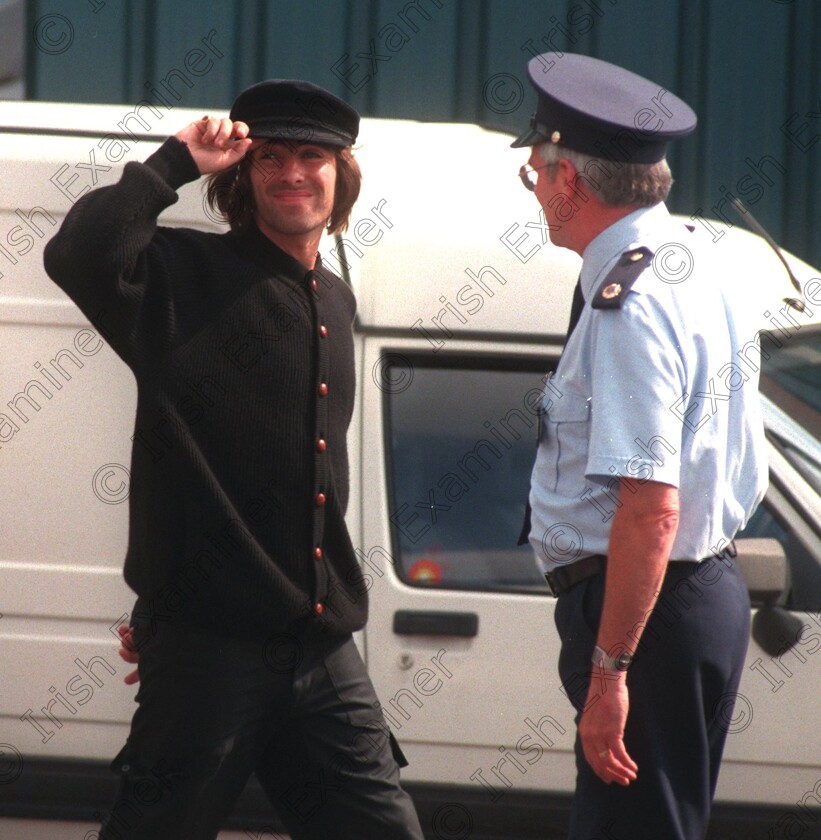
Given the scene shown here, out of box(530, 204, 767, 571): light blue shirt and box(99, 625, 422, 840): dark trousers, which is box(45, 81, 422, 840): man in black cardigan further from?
box(530, 204, 767, 571): light blue shirt

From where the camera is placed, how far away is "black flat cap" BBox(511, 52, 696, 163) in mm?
1853

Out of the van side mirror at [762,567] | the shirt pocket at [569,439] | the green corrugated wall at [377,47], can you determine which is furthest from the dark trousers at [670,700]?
the green corrugated wall at [377,47]

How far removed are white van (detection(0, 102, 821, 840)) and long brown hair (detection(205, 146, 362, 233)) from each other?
277 mm

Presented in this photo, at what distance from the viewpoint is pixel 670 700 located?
1.76 meters

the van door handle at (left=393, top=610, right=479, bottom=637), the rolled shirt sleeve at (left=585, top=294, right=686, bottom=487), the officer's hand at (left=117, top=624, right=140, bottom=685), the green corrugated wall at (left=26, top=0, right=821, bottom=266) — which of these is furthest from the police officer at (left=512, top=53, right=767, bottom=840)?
the green corrugated wall at (left=26, top=0, right=821, bottom=266)

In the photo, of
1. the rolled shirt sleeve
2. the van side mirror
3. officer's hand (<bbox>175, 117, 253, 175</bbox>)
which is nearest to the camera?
the rolled shirt sleeve

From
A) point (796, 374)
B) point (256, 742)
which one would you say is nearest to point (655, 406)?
point (256, 742)

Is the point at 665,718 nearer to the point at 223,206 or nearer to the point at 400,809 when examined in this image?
the point at 400,809

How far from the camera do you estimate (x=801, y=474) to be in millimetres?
2441

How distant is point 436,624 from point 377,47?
3.11 meters

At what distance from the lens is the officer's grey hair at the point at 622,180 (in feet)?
6.05

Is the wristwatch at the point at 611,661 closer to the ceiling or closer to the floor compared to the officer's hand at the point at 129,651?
closer to the ceiling

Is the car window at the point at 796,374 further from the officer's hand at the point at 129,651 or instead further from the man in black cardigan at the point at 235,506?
the officer's hand at the point at 129,651

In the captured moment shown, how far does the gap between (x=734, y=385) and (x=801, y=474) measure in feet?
2.35
